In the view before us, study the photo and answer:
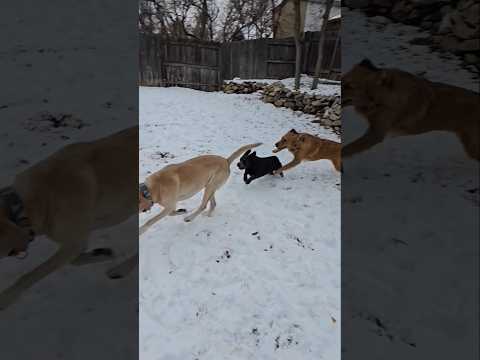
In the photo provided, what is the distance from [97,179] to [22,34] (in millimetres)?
488

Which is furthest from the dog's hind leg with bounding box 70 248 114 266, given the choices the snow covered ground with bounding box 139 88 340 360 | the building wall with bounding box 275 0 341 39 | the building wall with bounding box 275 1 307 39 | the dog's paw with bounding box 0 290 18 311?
the building wall with bounding box 275 1 307 39

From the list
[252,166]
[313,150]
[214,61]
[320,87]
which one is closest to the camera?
[252,166]

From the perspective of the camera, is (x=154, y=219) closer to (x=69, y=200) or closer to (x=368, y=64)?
(x=69, y=200)

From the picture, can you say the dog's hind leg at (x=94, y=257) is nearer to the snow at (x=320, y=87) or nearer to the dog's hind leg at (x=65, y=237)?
the dog's hind leg at (x=65, y=237)

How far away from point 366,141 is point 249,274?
48.9 inches

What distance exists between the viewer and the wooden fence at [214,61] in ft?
29.4

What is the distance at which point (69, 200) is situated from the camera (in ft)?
3.18

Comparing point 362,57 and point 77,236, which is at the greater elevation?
point 362,57

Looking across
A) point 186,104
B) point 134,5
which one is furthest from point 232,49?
point 134,5

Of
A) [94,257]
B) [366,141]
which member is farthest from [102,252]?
[366,141]

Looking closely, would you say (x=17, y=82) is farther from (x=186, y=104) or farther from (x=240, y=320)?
(x=186, y=104)

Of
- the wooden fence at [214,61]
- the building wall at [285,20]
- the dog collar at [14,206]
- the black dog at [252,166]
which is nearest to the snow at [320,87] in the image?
the wooden fence at [214,61]

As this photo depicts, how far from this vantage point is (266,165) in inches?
121

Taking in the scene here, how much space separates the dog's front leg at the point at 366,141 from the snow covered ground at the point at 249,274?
0.91 m
